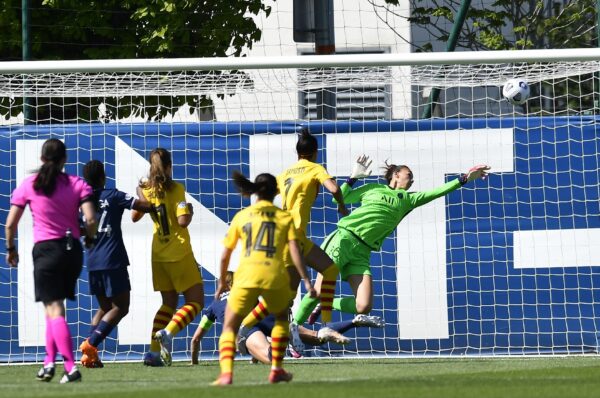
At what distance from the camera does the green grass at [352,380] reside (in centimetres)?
936

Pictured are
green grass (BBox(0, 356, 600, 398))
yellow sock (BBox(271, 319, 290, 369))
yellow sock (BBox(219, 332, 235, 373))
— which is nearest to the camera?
green grass (BBox(0, 356, 600, 398))

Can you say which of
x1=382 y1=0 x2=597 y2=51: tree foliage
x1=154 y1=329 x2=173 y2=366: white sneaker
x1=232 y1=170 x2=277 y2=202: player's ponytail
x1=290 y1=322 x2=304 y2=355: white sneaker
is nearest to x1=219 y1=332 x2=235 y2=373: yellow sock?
x1=232 y1=170 x2=277 y2=202: player's ponytail

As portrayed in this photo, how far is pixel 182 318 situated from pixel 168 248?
0.72m

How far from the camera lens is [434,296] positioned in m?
14.4

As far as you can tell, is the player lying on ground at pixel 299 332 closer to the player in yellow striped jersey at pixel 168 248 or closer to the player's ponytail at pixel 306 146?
the player in yellow striped jersey at pixel 168 248

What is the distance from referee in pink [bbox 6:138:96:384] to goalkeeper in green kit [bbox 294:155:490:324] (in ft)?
10.7

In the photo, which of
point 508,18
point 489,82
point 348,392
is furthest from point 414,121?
point 508,18

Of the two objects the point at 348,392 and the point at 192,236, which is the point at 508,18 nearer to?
the point at 192,236

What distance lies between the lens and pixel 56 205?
10.6 meters

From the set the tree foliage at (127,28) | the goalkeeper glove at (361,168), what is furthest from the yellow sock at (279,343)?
the tree foliage at (127,28)

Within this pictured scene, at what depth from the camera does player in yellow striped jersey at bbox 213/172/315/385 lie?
9922 mm

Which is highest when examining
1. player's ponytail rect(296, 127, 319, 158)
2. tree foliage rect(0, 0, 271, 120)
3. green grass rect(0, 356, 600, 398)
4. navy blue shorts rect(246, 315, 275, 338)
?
tree foliage rect(0, 0, 271, 120)

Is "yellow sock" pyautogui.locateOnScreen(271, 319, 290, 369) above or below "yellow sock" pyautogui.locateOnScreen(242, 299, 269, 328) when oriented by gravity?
below

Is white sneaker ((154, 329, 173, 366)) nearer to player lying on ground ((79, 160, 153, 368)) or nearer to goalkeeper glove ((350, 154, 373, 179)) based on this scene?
player lying on ground ((79, 160, 153, 368))
